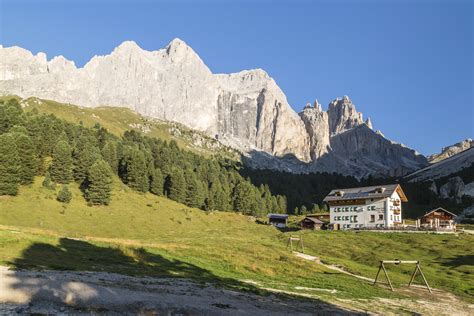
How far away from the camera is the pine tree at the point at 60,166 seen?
111 metres

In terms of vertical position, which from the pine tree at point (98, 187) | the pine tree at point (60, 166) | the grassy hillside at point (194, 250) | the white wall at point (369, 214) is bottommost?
the grassy hillside at point (194, 250)

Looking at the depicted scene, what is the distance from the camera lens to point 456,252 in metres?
72.8

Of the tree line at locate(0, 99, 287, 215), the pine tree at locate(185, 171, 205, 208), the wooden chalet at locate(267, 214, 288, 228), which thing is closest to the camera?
the tree line at locate(0, 99, 287, 215)

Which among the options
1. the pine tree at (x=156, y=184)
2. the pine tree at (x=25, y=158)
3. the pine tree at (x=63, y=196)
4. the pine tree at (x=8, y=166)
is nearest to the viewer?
the pine tree at (x=8, y=166)

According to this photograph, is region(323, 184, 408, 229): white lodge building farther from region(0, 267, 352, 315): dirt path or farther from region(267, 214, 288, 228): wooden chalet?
region(0, 267, 352, 315): dirt path

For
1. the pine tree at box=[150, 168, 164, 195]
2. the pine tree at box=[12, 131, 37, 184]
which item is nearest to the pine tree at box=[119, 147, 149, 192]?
the pine tree at box=[150, 168, 164, 195]

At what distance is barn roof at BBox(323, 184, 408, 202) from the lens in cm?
11964

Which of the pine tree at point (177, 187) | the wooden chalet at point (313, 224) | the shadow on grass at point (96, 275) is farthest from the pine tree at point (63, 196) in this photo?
the wooden chalet at point (313, 224)

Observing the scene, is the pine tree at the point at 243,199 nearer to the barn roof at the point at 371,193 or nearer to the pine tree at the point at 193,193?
the pine tree at the point at 193,193

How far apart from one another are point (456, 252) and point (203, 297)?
63980 mm

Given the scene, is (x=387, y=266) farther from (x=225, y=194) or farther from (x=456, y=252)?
(x=225, y=194)

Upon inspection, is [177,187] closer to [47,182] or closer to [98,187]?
[98,187]

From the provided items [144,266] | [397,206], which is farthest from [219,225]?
[144,266]

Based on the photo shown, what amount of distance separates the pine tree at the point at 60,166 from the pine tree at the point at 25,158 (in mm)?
6303
